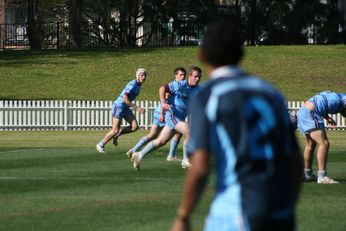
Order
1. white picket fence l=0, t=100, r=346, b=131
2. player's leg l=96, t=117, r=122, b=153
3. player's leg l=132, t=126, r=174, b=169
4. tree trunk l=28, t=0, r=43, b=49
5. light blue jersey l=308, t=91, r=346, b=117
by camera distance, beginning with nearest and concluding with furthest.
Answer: light blue jersey l=308, t=91, r=346, b=117
player's leg l=132, t=126, r=174, b=169
player's leg l=96, t=117, r=122, b=153
white picket fence l=0, t=100, r=346, b=131
tree trunk l=28, t=0, r=43, b=49

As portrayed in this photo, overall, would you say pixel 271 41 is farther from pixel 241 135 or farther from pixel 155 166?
pixel 241 135

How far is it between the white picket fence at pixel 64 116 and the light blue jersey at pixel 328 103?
69.5 ft

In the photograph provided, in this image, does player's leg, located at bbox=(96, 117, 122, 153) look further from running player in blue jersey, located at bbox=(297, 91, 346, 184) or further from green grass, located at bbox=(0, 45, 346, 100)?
green grass, located at bbox=(0, 45, 346, 100)

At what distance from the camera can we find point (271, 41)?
5791 cm

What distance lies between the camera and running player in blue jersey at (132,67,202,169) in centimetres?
1828

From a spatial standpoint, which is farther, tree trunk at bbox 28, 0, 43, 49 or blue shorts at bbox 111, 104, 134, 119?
tree trunk at bbox 28, 0, 43, 49

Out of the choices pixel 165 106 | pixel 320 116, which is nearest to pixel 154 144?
pixel 165 106

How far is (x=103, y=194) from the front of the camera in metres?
14.3

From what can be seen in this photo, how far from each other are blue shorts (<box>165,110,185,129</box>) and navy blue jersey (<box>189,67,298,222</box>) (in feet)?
42.2

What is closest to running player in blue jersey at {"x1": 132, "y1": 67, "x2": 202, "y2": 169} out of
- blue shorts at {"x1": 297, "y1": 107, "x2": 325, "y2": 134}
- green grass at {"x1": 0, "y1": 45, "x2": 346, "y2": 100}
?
blue shorts at {"x1": 297, "y1": 107, "x2": 325, "y2": 134}

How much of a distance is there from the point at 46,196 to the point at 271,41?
44.7 meters

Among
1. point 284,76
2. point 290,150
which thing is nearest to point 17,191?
point 290,150

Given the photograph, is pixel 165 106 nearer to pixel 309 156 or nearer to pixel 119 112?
pixel 309 156

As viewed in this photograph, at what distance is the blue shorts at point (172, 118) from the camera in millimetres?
18531
